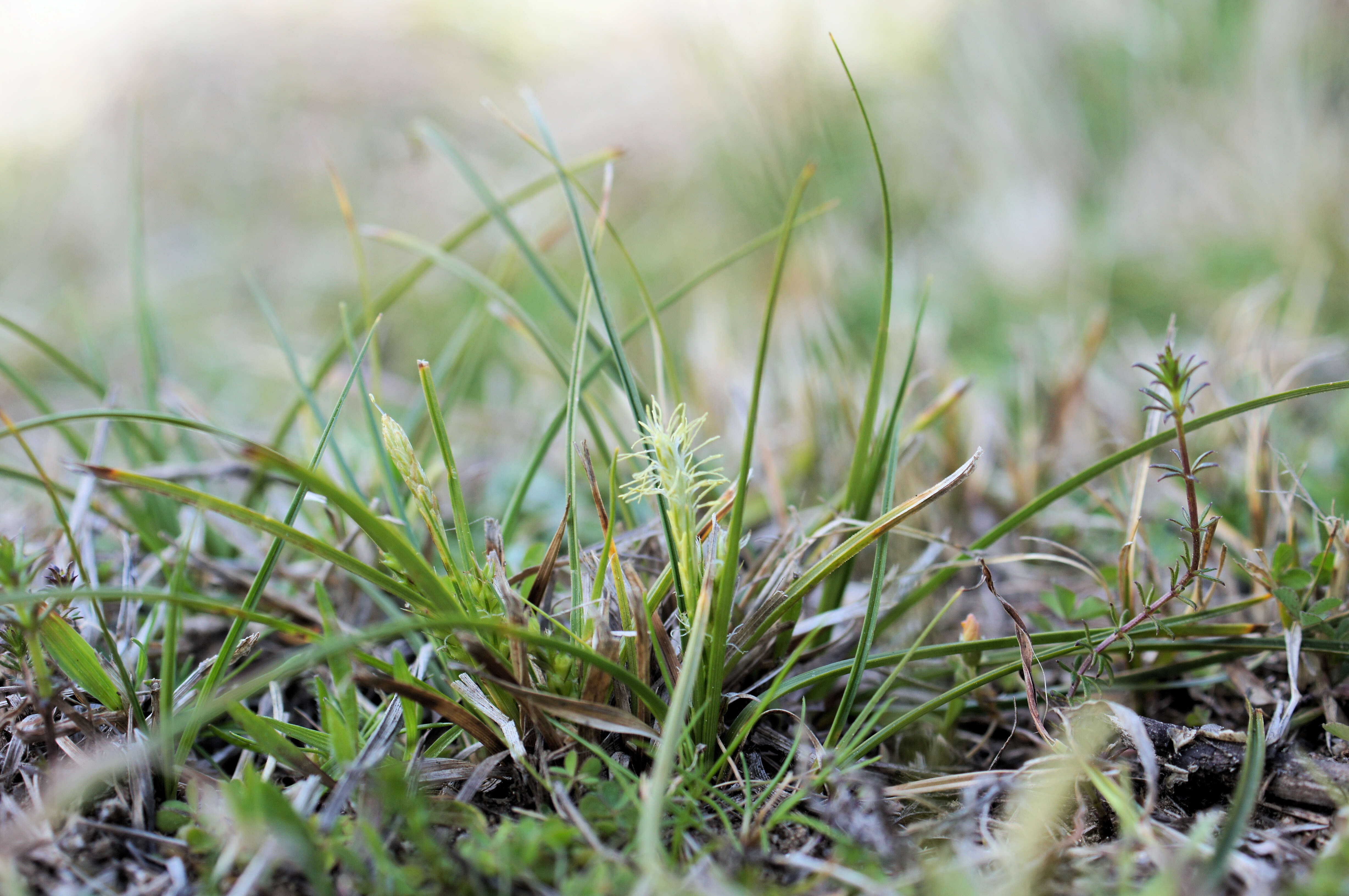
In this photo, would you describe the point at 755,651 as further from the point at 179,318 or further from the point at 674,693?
the point at 179,318

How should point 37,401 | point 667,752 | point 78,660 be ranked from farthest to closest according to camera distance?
point 37,401, point 78,660, point 667,752

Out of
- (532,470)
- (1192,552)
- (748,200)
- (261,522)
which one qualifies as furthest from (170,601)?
(748,200)

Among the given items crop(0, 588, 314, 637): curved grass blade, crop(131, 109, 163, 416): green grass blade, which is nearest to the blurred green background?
crop(131, 109, 163, 416): green grass blade

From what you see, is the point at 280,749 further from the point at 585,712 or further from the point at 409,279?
the point at 409,279

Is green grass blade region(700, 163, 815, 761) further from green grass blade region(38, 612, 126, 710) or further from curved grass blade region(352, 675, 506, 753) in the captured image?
green grass blade region(38, 612, 126, 710)

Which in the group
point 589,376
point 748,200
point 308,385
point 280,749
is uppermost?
point 748,200

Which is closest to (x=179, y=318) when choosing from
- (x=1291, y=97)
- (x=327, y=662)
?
(x=327, y=662)
